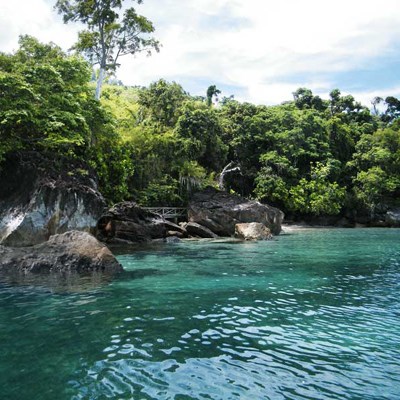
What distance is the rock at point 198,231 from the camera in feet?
102

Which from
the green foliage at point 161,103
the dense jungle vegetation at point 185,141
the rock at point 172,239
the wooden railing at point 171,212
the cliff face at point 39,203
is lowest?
the rock at point 172,239

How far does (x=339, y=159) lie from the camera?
5391 centimetres

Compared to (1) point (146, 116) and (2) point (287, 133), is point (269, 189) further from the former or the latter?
(1) point (146, 116)

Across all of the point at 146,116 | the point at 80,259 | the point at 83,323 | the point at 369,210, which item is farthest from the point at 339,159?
the point at 83,323

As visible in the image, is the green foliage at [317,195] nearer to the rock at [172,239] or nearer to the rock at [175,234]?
the rock at [175,234]

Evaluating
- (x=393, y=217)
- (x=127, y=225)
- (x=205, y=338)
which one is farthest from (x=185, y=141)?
(x=205, y=338)

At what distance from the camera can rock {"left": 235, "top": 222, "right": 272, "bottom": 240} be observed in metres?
29.1

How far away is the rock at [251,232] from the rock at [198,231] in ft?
6.83

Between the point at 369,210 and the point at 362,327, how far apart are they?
4357 centimetres

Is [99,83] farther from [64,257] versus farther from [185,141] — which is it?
[64,257]

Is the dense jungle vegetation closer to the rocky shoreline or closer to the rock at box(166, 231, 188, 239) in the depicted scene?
the rocky shoreline

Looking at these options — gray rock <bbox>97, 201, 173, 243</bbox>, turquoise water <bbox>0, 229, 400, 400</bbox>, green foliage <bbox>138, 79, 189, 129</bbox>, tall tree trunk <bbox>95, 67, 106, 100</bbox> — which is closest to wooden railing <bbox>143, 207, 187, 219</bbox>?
gray rock <bbox>97, 201, 173, 243</bbox>

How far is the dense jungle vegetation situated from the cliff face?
3.53 ft

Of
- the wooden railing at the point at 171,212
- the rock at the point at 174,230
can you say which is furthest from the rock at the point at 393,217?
the rock at the point at 174,230
